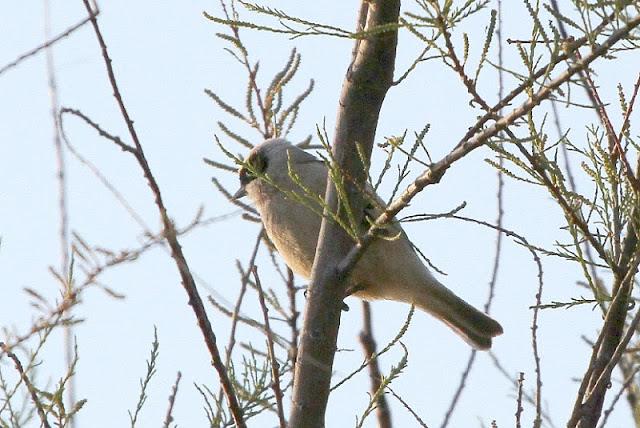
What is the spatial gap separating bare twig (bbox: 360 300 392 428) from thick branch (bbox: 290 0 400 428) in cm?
18

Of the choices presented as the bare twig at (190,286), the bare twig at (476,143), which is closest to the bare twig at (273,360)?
the bare twig at (190,286)

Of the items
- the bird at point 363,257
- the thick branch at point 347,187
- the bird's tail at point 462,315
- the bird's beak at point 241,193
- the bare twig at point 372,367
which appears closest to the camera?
the thick branch at point 347,187

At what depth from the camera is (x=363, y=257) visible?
522 cm

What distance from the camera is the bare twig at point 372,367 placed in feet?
12.1

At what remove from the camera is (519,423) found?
9.58ft

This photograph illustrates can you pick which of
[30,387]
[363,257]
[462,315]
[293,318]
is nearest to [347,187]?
[293,318]

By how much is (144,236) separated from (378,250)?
262 centimetres

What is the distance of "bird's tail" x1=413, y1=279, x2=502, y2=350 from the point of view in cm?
571

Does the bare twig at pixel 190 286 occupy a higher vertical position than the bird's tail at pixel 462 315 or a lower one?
lower

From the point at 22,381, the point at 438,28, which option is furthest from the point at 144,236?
the point at 438,28

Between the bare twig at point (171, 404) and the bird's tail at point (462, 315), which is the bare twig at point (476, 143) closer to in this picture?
the bare twig at point (171, 404)

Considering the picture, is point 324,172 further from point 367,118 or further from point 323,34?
point 323,34

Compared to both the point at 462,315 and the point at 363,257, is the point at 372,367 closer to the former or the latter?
the point at 363,257

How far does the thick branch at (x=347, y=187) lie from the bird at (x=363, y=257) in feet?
5.03
